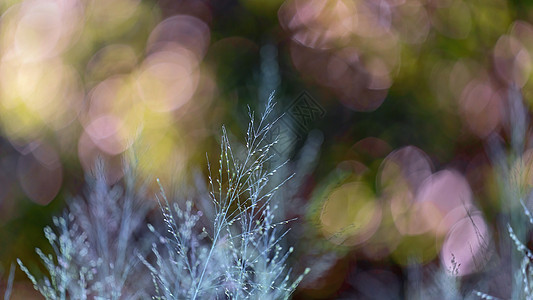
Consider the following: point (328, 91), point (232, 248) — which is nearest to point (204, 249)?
point (232, 248)

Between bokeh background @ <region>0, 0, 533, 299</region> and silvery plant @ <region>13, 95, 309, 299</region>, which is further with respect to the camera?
bokeh background @ <region>0, 0, 533, 299</region>

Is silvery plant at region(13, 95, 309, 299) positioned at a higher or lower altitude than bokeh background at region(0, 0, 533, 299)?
higher

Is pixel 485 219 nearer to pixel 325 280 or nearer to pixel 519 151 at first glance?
pixel 325 280

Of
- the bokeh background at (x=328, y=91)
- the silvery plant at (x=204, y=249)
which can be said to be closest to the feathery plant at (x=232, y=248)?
the silvery plant at (x=204, y=249)

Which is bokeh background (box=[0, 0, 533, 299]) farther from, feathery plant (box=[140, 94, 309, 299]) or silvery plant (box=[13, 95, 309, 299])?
feathery plant (box=[140, 94, 309, 299])

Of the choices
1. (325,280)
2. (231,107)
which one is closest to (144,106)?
(231,107)

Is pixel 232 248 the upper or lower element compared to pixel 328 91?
upper

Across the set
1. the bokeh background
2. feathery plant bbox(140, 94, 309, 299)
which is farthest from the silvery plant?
the bokeh background

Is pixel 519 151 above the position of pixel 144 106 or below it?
→ above

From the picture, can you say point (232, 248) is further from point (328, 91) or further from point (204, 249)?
point (328, 91)
